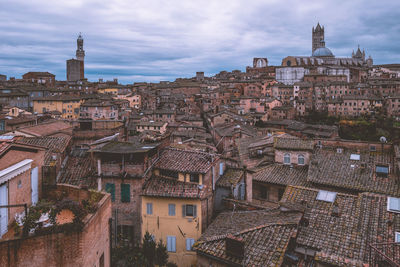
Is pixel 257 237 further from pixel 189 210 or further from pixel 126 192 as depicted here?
pixel 126 192

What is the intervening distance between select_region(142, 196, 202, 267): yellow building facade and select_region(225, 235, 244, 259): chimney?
4.31 m

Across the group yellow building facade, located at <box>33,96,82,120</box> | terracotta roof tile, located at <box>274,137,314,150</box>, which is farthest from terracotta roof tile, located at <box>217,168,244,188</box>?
yellow building facade, located at <box>33,96,82,120</box>

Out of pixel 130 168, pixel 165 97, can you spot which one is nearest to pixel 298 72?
pixel 165 97

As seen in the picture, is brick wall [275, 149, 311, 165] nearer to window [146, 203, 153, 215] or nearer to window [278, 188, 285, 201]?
window [278, 188, 285, 201]

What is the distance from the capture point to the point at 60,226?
23.8 feet

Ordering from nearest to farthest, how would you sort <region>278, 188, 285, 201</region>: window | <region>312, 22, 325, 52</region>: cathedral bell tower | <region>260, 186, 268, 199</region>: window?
1. <region>278, 188, 285, 201</region>: window
2. <region>260, 186, 268, 199</region>: window
3. <region>312, 22, 325, 52</region>: cathedral bell tower

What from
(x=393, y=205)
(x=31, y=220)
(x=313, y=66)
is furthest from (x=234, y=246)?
(x=313, y=66)

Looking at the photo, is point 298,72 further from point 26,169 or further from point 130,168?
point 26,169

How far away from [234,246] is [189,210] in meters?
4.85

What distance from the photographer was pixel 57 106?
75312mm

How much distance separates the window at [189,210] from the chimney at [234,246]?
171 inches

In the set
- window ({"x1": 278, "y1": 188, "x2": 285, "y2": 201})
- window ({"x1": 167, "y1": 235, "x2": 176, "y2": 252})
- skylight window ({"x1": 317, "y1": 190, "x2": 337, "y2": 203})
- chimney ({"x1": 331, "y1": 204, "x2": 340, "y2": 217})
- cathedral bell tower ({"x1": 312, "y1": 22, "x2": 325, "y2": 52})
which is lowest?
window ({"x1": 167, "y1": 235, "x2": 176, "y2": 252})

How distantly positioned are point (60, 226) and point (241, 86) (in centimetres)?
10472

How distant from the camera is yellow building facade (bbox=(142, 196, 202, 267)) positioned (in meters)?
16.4
